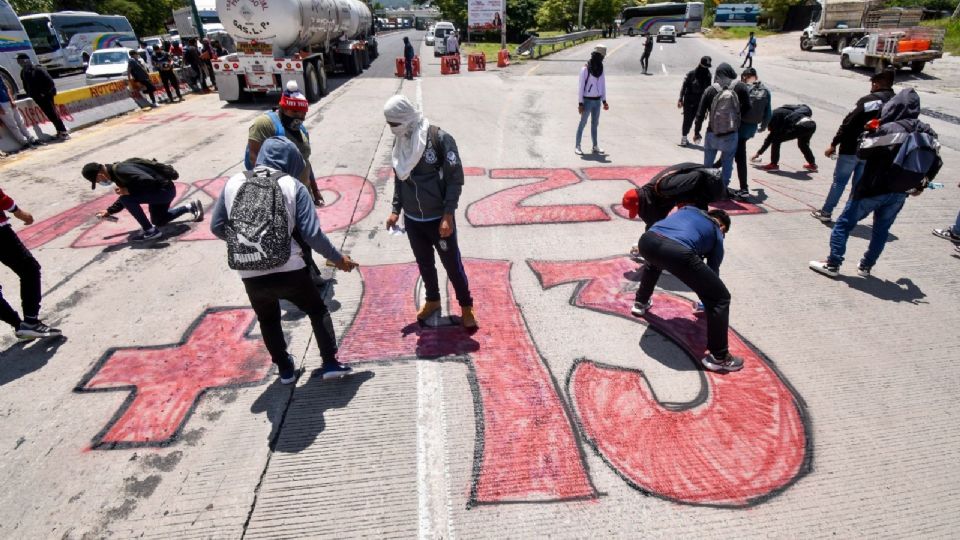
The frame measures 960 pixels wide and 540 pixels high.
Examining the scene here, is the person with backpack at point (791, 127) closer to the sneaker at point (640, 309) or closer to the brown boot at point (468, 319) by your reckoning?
the sneaker at point (640, 309)

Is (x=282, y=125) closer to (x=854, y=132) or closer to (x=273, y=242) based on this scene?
(x=273, y=242)

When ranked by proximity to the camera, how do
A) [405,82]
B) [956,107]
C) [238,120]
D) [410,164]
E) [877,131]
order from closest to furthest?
[410,164], [877,131], [238,120], [956,107], [405,82]

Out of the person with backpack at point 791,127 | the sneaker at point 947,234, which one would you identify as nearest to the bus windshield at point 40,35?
the person with backpack at point 791,127

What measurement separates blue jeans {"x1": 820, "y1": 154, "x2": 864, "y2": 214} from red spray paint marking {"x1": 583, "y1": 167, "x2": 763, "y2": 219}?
2.61 ft

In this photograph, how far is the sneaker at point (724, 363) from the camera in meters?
3.65

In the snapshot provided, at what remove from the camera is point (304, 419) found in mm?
3285

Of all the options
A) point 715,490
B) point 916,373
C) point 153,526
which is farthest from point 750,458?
point 153,526

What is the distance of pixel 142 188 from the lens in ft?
19.1

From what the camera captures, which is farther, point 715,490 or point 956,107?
point 956,107

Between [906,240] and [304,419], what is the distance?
7.12 meters

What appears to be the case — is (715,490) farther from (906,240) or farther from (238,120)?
(238,120)

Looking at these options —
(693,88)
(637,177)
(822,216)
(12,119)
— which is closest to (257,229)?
(637,177)

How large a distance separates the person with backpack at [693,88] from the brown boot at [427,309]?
286 inches

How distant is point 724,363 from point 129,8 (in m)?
62.0
